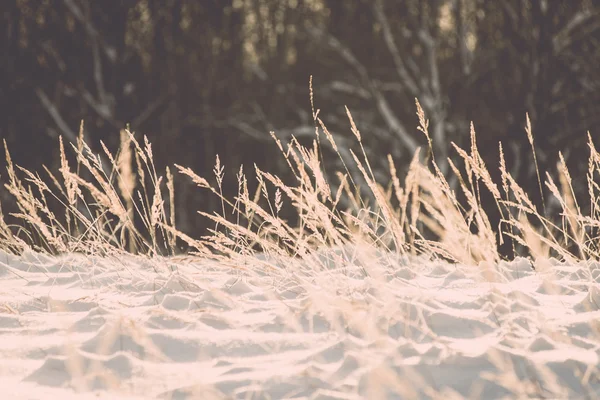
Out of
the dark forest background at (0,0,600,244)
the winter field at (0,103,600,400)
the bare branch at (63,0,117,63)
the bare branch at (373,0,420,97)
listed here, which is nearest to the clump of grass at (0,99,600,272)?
the winter field at (0,103,600,400)

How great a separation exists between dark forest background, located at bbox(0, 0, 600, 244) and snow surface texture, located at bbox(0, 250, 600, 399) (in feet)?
16.2

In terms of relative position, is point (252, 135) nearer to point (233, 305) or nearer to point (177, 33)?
point (177, 33)

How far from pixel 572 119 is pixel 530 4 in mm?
1444

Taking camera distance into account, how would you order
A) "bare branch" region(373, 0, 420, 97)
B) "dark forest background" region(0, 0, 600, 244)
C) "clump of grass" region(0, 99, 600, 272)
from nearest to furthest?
"clump of grass" region(0, 99, 600, 272)
"dark forest background" region(0, 0, 600, 244)
"bare branch" region(373, 0, 420, 97)

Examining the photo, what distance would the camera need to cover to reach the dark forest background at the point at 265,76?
7359 millimetres

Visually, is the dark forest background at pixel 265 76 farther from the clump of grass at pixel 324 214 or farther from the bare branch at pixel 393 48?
the clump of grass at pixel 324 214

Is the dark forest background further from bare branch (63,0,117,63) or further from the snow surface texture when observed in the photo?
the snow surface texture

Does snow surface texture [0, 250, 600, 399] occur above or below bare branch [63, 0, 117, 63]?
below

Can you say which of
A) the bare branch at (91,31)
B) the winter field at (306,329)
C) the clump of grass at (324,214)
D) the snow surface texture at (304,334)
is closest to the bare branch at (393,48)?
the bare branch at (91,31)

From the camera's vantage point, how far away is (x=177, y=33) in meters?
8.13

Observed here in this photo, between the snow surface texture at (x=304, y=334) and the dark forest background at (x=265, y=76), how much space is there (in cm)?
492

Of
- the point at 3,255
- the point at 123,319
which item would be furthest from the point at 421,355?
the point at 3,255

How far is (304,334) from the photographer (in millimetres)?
1957

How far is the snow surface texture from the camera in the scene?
1616mm
